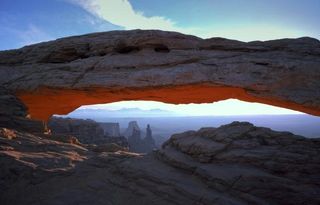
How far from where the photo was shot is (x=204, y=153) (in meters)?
14.4

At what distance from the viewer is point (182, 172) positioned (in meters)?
14.0

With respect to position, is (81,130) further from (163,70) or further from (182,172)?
(182,172)

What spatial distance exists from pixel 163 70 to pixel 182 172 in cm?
643

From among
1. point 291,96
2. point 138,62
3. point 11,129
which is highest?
point 138,62

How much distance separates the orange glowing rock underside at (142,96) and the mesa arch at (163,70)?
6 centimetres

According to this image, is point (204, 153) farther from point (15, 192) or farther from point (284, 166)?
point (15, 192)

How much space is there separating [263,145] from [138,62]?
899cm

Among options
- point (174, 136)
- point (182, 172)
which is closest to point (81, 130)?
point (174, 136)

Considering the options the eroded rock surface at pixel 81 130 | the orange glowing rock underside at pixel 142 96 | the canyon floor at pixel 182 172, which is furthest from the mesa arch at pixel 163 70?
the eroded rock surface at pixel 81 130

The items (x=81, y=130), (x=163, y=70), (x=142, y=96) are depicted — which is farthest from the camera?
(x=81, y=130)

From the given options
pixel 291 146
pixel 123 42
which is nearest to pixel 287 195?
pixel 291 146

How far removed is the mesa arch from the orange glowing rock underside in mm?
62

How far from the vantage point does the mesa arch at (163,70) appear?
50.7 ft

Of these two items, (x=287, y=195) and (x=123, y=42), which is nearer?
(x=287, y=195)
